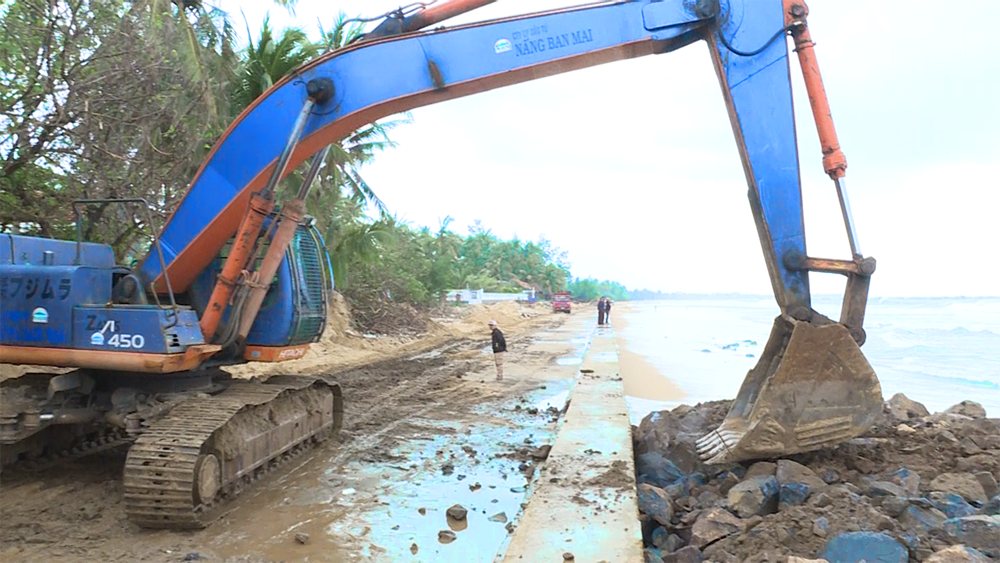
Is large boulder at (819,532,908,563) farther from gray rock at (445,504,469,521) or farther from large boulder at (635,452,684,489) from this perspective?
gray rock at (445,504,469,521)

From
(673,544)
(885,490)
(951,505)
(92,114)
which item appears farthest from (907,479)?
(92,114)

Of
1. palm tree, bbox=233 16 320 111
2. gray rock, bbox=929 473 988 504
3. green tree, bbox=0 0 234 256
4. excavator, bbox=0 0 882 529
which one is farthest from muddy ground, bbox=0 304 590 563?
palm tree, bbox=233 16 320 111

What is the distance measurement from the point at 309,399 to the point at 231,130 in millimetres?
2689

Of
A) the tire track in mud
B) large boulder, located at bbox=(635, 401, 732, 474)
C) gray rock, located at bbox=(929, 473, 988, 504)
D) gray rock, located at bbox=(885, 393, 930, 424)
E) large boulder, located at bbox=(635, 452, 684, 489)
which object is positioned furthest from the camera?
gray rock, located at bbox=(885, 393, 930, 424)

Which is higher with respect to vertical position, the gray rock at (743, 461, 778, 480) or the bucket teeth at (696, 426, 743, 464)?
the bucket teeth at (696, 426, 743, 464)

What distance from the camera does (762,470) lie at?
4.50 meters

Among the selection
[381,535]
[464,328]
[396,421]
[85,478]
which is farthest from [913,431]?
[464,328]

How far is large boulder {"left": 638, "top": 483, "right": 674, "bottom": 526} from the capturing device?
176 inches

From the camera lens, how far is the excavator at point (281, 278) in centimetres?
441

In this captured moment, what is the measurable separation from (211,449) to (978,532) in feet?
15.9

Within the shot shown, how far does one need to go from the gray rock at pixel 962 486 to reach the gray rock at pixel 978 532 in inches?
32.9

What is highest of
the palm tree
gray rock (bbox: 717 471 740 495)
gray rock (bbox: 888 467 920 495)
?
the palm tree

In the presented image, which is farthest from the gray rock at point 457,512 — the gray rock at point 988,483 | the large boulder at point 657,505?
the gray rock at point 988,483

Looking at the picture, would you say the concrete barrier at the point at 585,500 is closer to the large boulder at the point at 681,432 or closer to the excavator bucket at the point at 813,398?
the large boulder at the point at 681,432
